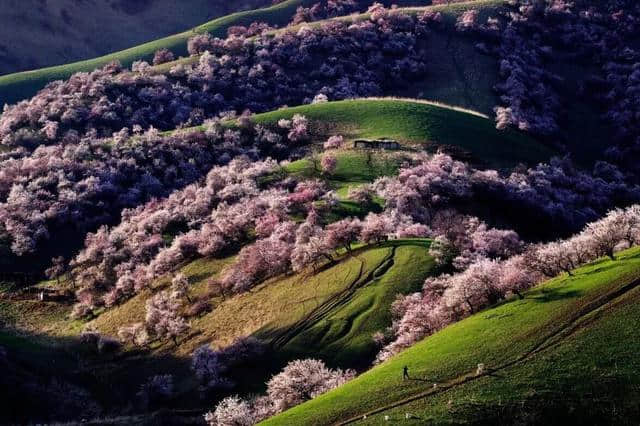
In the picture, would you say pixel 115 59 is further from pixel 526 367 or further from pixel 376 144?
pixel 526 367

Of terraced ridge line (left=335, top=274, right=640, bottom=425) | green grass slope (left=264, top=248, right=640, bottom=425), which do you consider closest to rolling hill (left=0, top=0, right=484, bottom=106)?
green grass slope (left=264, top=248, right=640, bottom=425)

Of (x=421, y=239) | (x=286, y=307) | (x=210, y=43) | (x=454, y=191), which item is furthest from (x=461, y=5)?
(x=286, y=307)

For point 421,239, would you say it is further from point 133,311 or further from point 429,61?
point 429,61

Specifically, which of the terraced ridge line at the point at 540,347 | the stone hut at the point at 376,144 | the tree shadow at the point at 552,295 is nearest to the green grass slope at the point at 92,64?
the stone hut at the point at 376,144

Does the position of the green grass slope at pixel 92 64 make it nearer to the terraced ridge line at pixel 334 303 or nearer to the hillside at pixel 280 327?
the hillside at pixel 280 327

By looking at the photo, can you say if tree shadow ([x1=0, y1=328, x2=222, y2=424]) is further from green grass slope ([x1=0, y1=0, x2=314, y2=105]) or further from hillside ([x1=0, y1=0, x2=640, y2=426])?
green grass slope ([x1=0, y1=0, x2=314, y2=105])

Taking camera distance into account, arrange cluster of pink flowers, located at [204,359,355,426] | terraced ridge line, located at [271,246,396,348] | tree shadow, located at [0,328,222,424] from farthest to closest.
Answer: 1. terraced ridge line, located at [271,246,396,348]
2. tree shadow, located at [0,328,222,424]
3. cluster of pink flowers, located at [204,359,355,426]
